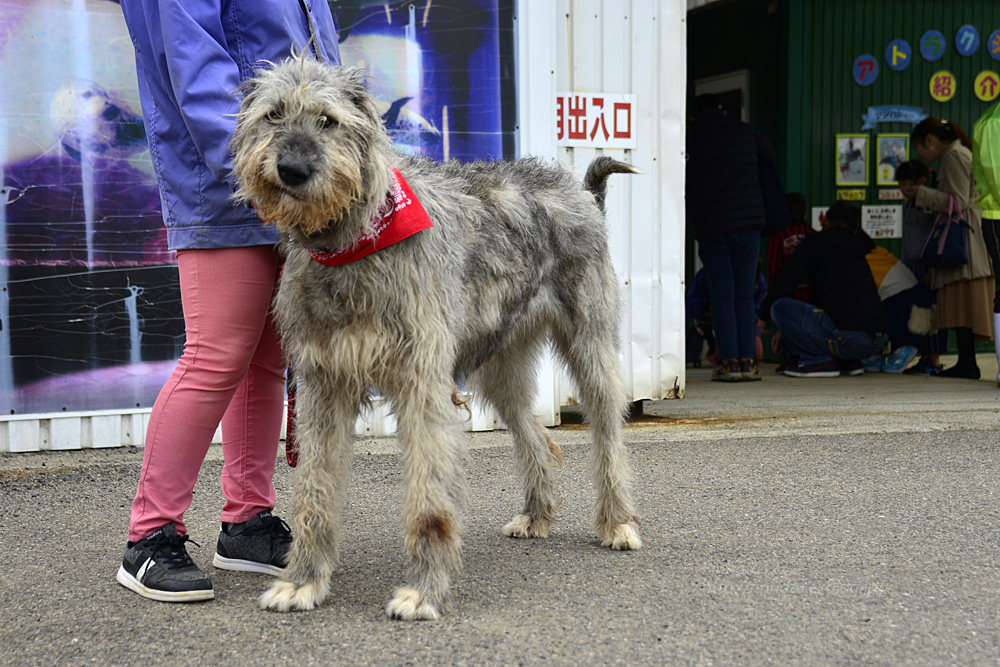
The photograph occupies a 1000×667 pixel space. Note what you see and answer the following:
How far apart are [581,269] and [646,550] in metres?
1.24

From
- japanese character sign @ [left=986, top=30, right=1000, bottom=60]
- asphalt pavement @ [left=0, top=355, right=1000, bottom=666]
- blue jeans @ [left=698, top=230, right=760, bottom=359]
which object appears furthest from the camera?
japanese character sign @ [left=986, top=30, right=1000, bottom=60]

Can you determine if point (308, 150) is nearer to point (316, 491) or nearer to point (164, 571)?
point (316, 491)

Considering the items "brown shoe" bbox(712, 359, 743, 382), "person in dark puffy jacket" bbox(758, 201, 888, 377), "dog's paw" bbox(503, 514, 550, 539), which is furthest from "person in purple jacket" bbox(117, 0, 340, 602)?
"person in dark puffy jacket" bbox(758, 201, 888, 377)

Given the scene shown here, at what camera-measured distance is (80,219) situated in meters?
5.79

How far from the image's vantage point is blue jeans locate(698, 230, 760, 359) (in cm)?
916

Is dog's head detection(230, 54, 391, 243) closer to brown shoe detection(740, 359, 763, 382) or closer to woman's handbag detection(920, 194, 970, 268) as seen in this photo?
brown shoe detection(740, 359, 763, 382)

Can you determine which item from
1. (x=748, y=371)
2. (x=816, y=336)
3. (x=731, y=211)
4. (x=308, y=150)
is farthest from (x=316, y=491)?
(x=816, y=336)

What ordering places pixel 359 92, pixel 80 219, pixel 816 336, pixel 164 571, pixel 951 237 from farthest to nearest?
pixel 816 336
pixel 951 237
pixel 80 219
pixel 164 571
pixel 359 92

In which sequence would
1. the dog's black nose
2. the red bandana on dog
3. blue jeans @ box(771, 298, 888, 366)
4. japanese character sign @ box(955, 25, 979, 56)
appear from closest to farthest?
the dog's black nose → the red bandana on dog → blue jeans @ box(771, 298, 888, 366) → japanese character sign @ box(955, 25, 979, 56)

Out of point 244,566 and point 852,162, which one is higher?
point 852,162

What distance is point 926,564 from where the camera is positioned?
3.69 m

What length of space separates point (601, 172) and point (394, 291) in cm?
160

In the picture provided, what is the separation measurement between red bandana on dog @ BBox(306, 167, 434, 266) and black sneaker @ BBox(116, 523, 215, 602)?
1.22 m

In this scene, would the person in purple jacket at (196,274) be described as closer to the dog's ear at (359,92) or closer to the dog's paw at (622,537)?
the dog's ear at (359,92)
